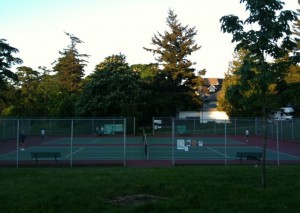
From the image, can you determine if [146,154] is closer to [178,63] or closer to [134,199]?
[134,199]

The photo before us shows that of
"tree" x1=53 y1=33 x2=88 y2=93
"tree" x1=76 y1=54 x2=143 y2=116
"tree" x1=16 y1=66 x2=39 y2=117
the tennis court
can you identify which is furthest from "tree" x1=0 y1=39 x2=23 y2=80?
"tree" x1=53 y1=33 x2=88 y2=93

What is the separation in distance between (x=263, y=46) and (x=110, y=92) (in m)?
51.5

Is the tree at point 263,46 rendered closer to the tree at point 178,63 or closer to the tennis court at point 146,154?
the tennis court at point 146,154

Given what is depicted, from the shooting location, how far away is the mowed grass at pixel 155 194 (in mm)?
9180

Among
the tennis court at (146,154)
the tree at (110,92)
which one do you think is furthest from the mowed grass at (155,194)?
the tree at (110,92)

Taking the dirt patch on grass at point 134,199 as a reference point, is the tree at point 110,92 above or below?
above

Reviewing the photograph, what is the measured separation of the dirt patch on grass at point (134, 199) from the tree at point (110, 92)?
48.7m

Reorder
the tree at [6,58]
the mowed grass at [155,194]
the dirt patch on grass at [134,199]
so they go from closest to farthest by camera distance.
A: the mowed grass at [155,194]
the dirt patch on grass at [134,199]
the tree at [6,58]

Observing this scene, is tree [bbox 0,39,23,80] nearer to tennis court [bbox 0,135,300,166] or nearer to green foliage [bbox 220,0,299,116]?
tennis court [bbox 0,135,300,166]

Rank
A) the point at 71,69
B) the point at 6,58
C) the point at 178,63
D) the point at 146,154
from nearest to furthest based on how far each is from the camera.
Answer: the point at 146,154 < the point at 6,58 < the point at 178,63 < the point at 71,69

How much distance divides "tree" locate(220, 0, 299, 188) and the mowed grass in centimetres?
150

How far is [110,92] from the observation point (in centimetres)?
6269

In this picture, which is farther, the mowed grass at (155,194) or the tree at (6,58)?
the tree at (6,58)

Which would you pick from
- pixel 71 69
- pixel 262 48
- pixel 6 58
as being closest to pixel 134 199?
pixel 262 48
